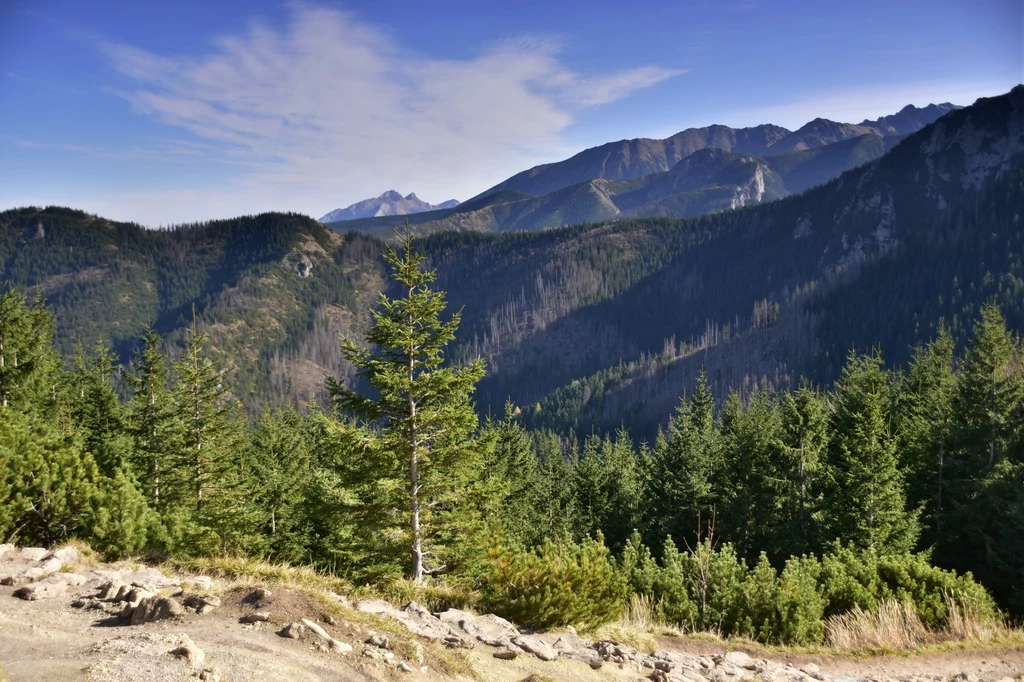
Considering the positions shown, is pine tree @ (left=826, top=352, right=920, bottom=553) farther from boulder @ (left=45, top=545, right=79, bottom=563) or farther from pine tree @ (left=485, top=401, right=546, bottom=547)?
boulder @ (left=45, top=545, right=79, bottom=563)

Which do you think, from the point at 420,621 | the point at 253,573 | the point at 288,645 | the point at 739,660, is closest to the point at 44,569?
the point at 253,573

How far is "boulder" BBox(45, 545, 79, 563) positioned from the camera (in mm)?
11109

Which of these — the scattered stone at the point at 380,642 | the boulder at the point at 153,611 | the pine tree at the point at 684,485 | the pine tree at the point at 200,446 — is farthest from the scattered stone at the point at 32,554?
the pine tree at the point at 684,485

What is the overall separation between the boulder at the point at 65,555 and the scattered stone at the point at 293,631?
614 cm

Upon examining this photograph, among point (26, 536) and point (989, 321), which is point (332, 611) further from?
point (989, 321)

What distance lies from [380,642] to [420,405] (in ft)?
26.8

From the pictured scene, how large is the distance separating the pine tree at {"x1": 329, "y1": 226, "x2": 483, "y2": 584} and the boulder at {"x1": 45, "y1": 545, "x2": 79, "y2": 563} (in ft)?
19.5

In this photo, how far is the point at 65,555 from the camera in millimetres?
11305

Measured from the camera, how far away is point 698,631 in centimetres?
1337

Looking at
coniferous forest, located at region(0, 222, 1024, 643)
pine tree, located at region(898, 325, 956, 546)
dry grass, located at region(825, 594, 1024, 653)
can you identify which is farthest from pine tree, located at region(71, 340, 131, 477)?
pine tree, located at region(898, 325, 956, 546)

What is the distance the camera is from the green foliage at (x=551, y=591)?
35.0ft

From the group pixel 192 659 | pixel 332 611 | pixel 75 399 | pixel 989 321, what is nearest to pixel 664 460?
pixel 989 321

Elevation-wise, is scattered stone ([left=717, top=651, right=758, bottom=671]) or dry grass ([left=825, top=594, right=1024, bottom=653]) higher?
scattered stone ([left=717, top=651, right=758, bottom=671])

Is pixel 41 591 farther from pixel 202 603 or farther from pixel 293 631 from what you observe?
pixel 293 631
